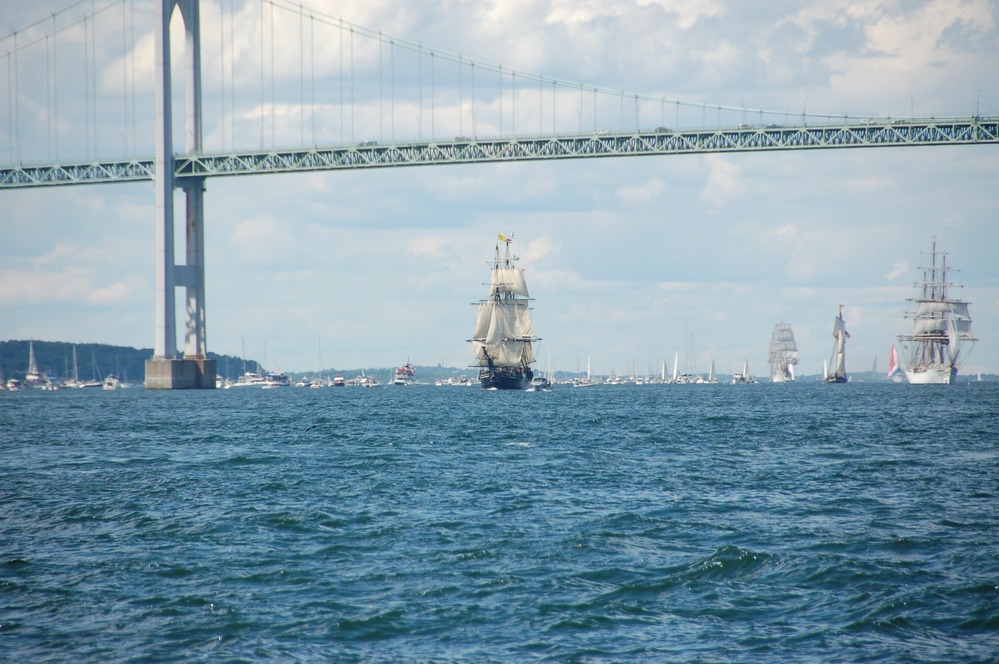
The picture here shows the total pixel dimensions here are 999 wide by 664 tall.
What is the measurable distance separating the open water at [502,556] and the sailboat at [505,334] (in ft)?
325

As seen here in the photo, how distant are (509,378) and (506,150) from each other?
44241 millimetres

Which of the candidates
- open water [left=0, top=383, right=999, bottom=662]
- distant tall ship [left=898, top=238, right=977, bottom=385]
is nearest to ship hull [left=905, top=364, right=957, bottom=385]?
distant tall ship [left=898, top=238, right=977, bottom=385]

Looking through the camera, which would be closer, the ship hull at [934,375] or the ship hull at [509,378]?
the ship hull at [509,378]

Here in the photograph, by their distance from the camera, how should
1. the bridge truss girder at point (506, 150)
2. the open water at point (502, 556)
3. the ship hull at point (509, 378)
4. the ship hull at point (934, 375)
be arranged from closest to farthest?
1. the open water at point (502, 556)
2. the bridge truss girder at point (506, 150)
3. the ship hull at point (509, 378)
4. the ship hull at point (934, 375)

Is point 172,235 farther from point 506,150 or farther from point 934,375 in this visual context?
point 934,375

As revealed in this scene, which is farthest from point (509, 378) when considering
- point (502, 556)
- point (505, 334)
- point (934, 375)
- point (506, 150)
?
point (502, 556)

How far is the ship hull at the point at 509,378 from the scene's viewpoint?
138m

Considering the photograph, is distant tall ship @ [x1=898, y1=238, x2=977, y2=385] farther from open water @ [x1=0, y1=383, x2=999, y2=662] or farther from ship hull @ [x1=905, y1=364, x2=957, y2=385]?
open water @ [x1=0, y1=383, x2=999, y2=662]

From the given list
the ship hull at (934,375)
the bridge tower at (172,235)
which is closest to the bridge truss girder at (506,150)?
the bridge tower at (172,235)

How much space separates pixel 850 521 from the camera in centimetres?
2267

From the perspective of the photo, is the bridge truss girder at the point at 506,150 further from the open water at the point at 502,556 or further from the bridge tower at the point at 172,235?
the open water at the point at 502,556

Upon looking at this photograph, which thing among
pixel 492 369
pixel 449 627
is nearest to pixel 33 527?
pixel 449 627

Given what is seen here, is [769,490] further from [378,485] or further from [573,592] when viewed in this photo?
[573,592]

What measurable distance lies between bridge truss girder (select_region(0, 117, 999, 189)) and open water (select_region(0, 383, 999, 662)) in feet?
193
